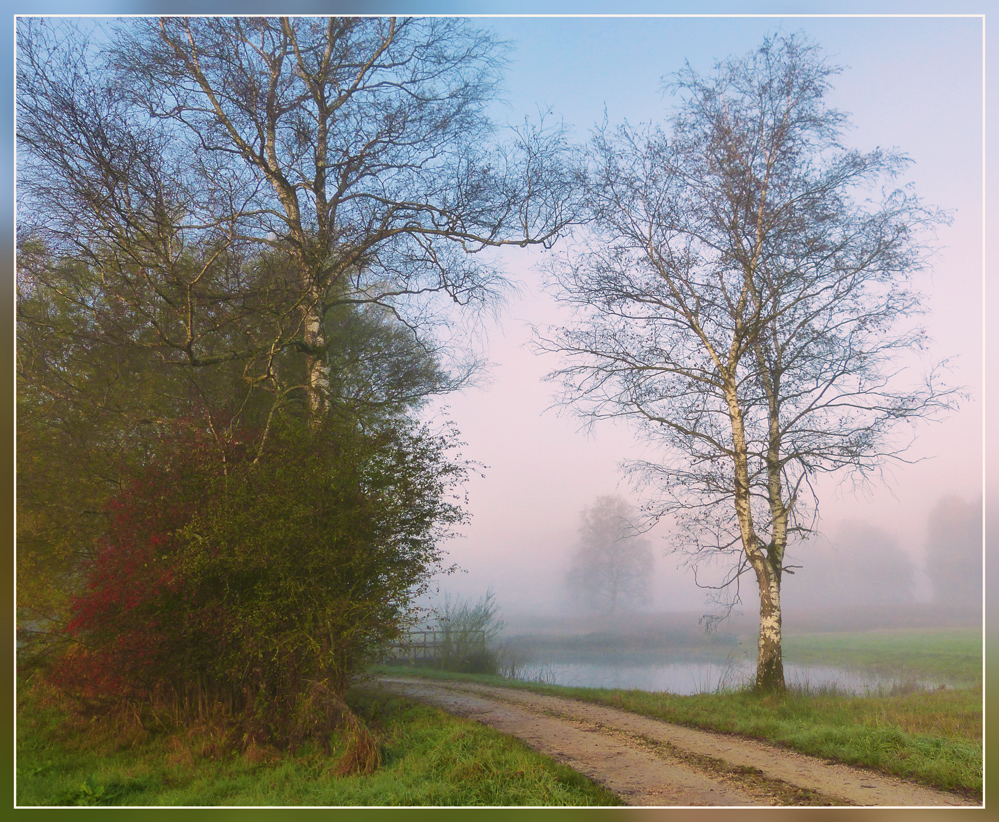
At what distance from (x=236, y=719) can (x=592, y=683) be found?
7.29 meters

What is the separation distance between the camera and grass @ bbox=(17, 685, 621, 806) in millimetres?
6334

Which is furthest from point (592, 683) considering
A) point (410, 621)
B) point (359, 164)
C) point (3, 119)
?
point (3, 119)

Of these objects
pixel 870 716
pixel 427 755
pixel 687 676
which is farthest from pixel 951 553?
pixel 427 755

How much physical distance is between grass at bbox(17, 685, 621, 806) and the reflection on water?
4.30m

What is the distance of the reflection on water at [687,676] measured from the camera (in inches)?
391

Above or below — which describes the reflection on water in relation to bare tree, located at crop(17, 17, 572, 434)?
below

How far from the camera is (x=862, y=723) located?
7816 mm

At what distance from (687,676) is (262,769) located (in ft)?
24.5

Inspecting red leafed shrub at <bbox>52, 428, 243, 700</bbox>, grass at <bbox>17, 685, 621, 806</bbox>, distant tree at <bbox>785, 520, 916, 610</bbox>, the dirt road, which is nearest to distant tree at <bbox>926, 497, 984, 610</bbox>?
distant tree at <bbox>785, 520, 916, 610</bbox>

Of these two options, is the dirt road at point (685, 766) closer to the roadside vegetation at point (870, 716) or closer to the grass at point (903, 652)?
the roadside vegetation at point (870, 716)

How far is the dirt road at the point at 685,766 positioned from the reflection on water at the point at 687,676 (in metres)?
1.83

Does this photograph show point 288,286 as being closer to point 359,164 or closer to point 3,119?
point 359,164

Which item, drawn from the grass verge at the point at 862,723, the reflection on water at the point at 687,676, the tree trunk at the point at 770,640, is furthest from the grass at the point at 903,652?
the tree trunk at the point at 770,640

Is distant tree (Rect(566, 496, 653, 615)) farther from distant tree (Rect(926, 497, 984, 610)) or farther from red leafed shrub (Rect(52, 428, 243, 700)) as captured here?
red leafed shrub (Rect(52, 428, 243, 700))
